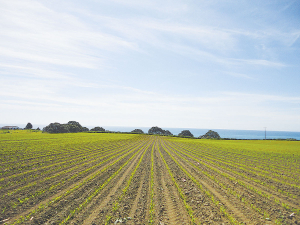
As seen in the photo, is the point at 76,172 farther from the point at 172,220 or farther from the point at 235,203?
the point at 235,203

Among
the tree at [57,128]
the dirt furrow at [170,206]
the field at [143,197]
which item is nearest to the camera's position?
the dirt furrow at [170,206]

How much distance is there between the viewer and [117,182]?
1477 centimetres

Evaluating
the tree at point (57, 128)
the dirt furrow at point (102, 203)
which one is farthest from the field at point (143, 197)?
the tree at point (57, 128)

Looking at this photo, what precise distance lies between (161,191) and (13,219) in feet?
31.0

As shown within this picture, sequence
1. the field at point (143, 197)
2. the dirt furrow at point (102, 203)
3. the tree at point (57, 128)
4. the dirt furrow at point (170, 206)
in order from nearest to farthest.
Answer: the dirt furrow at point (102, 203), the dirt furrow at point (170, 206), the field at point (143, 197), the tree at point (57, 128)

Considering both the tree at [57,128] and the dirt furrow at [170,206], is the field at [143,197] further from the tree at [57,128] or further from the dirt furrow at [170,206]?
the tree at [57,128]

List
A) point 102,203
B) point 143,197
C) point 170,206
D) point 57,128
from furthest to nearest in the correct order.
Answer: point 57,128 < point 143,197 < point 102,203 < point 170,206

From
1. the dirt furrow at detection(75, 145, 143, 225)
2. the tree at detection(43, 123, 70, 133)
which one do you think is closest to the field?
the dirt furrow at detection(75, 145, 143, 225)

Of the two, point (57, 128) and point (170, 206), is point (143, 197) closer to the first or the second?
point (170, 206)

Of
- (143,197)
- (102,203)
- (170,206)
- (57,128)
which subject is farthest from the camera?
(57,128)

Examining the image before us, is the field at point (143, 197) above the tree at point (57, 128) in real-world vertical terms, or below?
below

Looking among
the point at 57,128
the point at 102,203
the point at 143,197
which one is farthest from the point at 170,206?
the point at 57,128

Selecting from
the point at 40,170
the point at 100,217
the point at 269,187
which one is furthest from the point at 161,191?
the point at 40,170

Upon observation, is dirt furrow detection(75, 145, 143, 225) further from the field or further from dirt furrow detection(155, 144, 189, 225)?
dirt furrow detection(155, 144, 189, 225)
